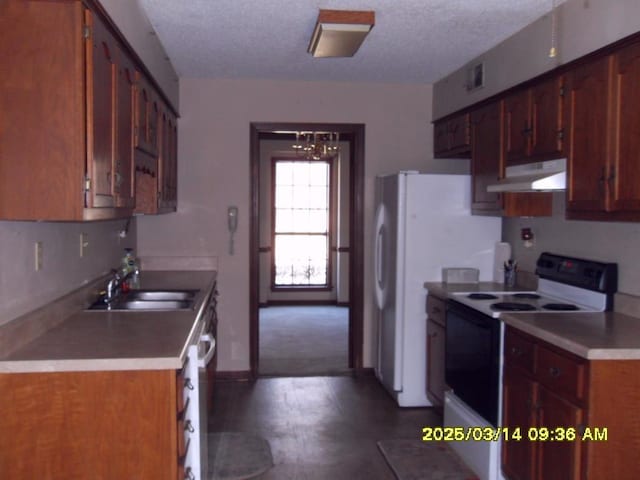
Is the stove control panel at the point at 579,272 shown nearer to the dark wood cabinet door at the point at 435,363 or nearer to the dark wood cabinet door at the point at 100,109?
the dark wood cabinet door at the point at 435,363

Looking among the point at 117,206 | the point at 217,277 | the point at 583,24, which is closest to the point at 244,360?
the point at 217,277

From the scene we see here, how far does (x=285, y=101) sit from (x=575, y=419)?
3543 millimetres

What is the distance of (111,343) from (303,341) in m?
4.43

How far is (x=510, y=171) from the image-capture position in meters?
3.69

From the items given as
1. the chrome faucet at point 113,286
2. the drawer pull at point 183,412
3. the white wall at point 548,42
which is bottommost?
the drawer pull at point 183,412

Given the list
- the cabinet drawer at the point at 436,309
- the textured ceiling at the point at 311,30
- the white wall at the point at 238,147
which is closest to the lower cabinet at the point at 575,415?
the cabinet drawer at the point at 436,309

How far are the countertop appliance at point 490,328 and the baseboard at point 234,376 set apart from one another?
1.91 metres

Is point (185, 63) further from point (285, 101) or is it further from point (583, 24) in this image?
point (583, 24)

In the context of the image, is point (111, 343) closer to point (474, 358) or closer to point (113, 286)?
point (113, 286)

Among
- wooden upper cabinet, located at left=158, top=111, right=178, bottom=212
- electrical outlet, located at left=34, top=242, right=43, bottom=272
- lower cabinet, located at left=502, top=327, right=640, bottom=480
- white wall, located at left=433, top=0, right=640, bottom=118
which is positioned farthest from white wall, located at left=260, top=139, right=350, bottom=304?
electrical outlet, located at left=34, top=242, right=43, bottom=272

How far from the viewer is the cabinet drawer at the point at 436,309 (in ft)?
13.5

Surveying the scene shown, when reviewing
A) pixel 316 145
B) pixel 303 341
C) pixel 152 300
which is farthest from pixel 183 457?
pixel 316 145

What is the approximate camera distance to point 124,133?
8.82ft

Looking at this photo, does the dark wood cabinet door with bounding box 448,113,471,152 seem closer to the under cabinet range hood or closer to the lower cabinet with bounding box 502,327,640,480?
the under cabinet range hood
